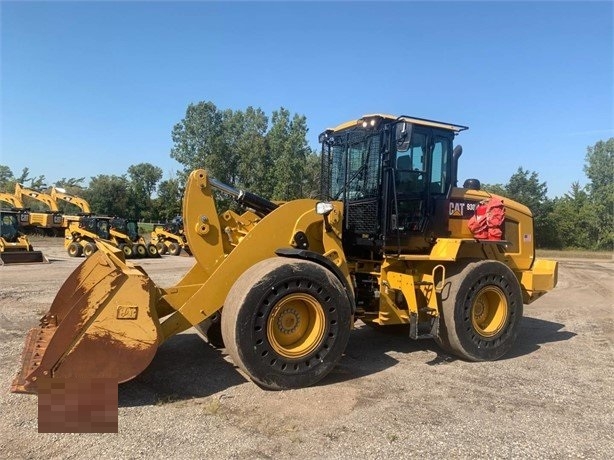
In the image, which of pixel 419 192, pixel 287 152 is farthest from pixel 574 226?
pixel 419 192

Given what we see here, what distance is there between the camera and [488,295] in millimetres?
6918

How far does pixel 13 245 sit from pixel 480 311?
21535mm

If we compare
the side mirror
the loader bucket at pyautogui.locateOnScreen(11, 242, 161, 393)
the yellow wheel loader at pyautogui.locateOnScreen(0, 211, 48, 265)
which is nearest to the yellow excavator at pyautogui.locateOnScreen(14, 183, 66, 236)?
the yellow wheel loader at pyautogui.locateOnScreen(0, 211, 48, 265)

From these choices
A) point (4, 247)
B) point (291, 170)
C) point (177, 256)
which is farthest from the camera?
point (291, 170)

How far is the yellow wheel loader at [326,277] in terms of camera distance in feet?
15.4

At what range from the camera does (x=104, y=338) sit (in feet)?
14.8

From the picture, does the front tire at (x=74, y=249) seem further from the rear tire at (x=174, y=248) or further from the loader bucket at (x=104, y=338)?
the loader bucket at (x=104, y=338)

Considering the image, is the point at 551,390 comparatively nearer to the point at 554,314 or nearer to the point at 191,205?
the point at 191,205

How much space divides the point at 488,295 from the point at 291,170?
38.8 metres

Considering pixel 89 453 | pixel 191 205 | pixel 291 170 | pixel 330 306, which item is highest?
pixel 291 170

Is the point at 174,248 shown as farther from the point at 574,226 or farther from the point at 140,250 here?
the point at 574,226

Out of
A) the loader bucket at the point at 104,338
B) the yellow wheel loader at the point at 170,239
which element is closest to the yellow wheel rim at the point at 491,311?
the loader bucket at the point at 104,338

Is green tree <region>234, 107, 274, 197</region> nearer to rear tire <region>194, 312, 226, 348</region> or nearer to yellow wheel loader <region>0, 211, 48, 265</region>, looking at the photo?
yellow wheel loader <region>0, 211, 48, 265</region>

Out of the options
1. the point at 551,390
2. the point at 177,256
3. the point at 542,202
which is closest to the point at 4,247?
the point at 177,256
